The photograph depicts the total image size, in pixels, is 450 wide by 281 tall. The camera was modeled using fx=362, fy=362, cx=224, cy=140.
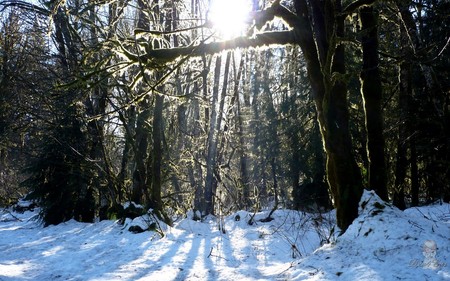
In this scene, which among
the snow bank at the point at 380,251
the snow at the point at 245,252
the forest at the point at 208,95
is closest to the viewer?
the snow bank at the point at 380,251

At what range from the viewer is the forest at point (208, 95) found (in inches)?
240

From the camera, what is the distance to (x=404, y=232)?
4.75 meters

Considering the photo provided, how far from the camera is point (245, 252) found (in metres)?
7.57

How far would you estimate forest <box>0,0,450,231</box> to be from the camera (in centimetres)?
609

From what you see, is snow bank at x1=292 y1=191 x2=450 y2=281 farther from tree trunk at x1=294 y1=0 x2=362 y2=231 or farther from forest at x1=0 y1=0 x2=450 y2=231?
forest at x1=0 y1=0 x2=450 y2=231

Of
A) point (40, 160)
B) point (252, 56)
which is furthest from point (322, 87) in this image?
point (252, 56)

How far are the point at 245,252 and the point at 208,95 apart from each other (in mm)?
7096

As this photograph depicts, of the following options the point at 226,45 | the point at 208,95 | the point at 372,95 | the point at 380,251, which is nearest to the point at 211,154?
the point at 208,95

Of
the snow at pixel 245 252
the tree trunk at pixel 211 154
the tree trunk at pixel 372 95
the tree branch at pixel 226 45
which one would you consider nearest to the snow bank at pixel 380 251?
the snow at pixel 245 252

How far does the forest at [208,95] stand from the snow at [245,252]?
784 millimetres

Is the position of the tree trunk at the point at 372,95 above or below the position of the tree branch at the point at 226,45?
below

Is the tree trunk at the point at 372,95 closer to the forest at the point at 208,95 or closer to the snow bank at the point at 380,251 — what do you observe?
the forest at the point at 208,95

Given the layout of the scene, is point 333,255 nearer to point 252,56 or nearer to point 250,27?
point 250,27

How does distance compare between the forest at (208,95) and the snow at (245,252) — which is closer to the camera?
the snow at (245,252)
